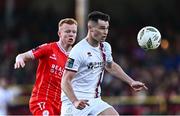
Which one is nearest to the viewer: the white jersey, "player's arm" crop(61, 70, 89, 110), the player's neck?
"player's arm" crop(61, 70, 89, 110)

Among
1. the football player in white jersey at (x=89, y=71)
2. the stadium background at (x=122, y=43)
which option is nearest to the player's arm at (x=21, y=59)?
the football player in white jersey at (x=89, y=71)

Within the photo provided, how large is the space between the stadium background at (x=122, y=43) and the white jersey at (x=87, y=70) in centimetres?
853

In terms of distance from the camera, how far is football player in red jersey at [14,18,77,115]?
35.0 ft

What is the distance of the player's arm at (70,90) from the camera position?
30.1 ft

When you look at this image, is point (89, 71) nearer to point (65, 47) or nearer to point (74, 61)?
point (74, 61)

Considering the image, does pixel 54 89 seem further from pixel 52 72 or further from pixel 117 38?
pixel 117 38

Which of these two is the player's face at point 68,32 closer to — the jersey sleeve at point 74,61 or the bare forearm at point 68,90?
the jersey sleeve at point 74,61

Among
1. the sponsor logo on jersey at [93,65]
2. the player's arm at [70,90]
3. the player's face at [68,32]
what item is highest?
the player's face at [68,32]

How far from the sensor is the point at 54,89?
35.2 feet

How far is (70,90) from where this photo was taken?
31.1 ft

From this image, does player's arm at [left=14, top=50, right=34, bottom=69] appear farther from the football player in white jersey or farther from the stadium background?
the stadium background

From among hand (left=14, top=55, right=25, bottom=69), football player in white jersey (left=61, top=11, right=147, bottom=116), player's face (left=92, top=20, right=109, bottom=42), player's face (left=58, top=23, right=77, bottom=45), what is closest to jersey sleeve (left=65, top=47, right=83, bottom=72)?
football player in white jersey (left=61, top=11, right=147, bottom=116)

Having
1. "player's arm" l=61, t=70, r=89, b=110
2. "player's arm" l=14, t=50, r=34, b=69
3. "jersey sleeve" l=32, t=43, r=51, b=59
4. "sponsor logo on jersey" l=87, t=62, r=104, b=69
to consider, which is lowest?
"player's arm" l=61, t=70, r=89, b=110

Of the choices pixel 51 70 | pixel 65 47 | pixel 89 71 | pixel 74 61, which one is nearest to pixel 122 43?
pixel 65 47
